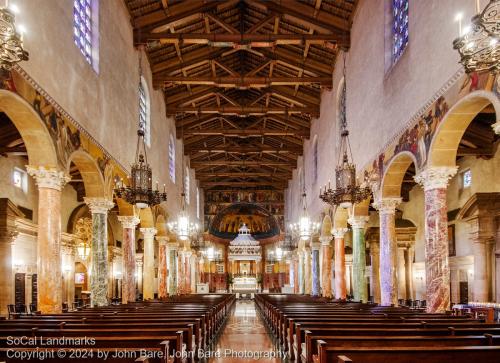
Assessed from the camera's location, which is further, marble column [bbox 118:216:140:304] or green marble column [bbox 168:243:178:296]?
green marble column [bbox 168:243:178:296]

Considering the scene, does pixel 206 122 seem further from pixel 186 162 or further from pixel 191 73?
pixel 191 73

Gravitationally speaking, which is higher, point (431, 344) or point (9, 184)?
point (9, 184)

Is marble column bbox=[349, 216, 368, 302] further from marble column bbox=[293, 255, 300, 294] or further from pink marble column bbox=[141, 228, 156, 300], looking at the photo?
marble column bbox=[293, 255, 300, 294]

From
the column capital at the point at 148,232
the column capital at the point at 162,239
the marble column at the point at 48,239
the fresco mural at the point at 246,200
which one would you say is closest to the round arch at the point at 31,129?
the marble column at the point at 48,239

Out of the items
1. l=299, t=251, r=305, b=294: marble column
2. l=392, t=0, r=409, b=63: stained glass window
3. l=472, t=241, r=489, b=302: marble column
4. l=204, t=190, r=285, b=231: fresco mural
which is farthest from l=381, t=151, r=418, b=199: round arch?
l=204, t=190, r=285, b=231: fresco mural

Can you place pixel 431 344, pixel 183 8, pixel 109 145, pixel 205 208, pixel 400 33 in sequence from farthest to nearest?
pixel 205 208 → pixel 183 8 → pixel 109 145 → pixel 400 33 → pixel 431 344

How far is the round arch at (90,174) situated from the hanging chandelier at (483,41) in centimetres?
1013

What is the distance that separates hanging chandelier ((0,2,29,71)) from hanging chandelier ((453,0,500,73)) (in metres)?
5.79

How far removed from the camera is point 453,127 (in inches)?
442

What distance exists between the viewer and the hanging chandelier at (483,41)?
6336 mm

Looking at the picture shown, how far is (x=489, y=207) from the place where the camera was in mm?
17797

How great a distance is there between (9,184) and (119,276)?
13.9 metres

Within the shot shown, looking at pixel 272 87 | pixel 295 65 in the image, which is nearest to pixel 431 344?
pixel 295 65

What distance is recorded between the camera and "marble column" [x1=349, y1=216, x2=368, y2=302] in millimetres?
19750
